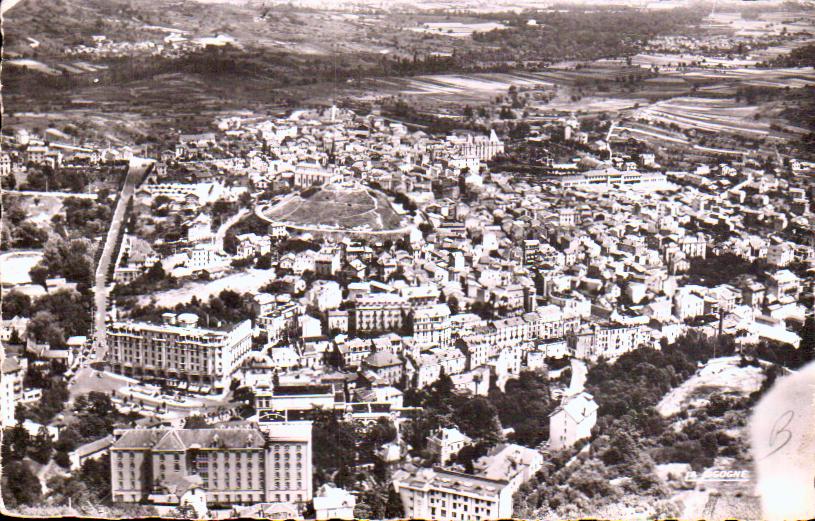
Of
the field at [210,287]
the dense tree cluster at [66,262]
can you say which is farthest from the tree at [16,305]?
the field at [210,287]

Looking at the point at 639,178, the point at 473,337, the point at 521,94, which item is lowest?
the point at 473,337

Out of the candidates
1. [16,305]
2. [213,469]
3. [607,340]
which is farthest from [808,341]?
[16,305]

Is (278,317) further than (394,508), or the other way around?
(278,317)

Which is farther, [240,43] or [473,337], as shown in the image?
[240,43]

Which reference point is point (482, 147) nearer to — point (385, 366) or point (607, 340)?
point (607, 340)

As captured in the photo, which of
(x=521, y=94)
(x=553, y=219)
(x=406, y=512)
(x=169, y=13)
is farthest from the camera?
(x=521, y=94)

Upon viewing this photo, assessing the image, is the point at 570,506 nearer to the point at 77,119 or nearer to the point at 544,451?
the point at 544,451

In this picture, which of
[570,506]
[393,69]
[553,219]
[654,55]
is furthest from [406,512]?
[654,55]
